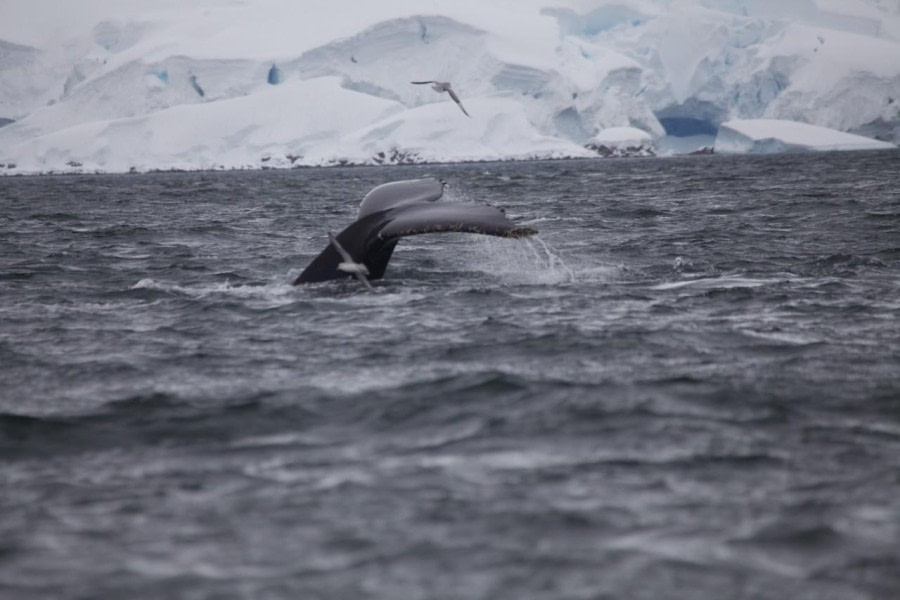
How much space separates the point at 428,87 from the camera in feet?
330

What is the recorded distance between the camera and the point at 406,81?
322 feet

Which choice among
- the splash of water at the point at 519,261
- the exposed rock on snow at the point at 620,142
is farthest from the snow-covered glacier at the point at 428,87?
the splash of water at the point at 519,261

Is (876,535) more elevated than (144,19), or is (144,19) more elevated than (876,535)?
(144,19)

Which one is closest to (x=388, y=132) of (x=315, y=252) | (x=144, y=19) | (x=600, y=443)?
(x=144, y=19)

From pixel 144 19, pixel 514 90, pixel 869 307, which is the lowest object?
pixel 869 307

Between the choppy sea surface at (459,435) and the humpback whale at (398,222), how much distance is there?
501mm

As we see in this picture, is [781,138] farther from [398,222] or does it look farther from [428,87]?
[398,222]

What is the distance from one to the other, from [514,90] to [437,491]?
298ft

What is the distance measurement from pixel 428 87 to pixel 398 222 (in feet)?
309

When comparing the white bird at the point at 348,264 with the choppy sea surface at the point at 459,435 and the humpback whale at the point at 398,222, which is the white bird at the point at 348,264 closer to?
the humpback whale at the point at 398,222

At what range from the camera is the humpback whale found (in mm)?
A: 8008

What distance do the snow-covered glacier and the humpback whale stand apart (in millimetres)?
73408

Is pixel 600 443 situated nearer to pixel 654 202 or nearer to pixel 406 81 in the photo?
pixel 654 202

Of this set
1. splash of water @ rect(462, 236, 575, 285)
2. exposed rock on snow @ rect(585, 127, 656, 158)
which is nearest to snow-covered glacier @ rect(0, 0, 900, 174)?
exposed rock on snow @ rect(585, 127, 656, 158)
